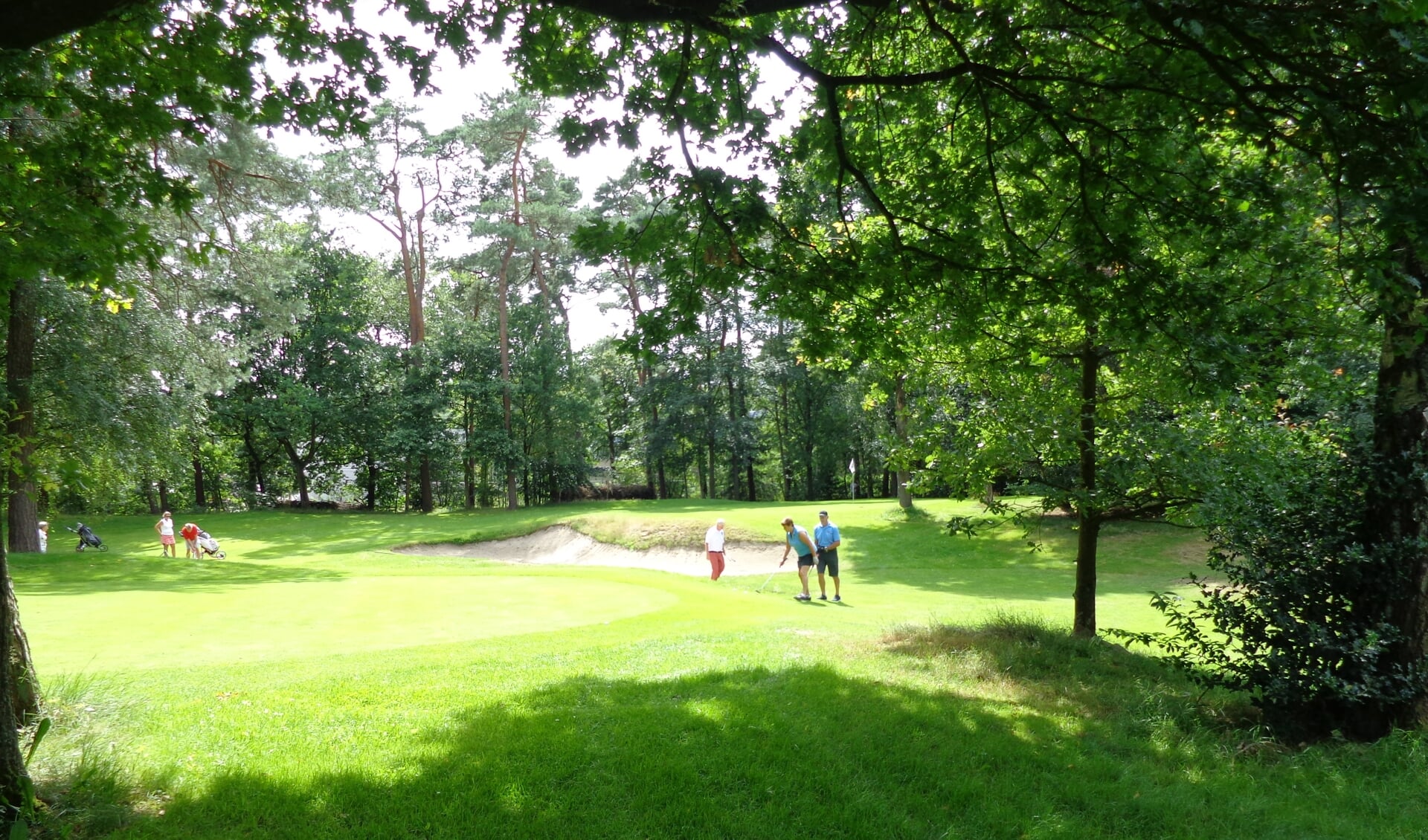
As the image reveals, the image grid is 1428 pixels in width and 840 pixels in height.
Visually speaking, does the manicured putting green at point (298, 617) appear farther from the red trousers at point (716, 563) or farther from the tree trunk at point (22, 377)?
the tree trunk at point (22, 377)

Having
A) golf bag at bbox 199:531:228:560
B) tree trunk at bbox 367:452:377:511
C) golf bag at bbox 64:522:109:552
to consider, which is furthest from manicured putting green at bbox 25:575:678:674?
tree trunk at bbox 367:452:377:511

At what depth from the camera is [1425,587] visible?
6.83 meters

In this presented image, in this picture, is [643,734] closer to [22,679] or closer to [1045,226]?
[22,679]

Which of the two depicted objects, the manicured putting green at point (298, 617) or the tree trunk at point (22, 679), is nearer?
the tree trunk at point (22, 679)

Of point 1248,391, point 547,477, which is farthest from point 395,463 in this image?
point 1248,391

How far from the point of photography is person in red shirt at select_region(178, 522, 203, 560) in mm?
24188

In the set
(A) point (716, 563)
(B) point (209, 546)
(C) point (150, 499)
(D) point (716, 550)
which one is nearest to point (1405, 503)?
(D) point (716, 550)

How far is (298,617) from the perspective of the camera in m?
11.2

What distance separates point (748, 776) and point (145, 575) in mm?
17695

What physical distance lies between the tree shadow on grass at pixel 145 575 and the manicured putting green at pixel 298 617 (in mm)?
1367

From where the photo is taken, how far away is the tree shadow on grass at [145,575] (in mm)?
14508

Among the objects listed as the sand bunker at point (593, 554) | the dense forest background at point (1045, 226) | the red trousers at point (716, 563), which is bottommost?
the sand bunker at point (593, 554)

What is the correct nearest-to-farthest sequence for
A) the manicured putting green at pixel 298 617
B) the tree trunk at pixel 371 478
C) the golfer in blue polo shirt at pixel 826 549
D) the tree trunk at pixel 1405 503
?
1. the tree trunk at pixel 1405 503
2. the manicured putting green at pixel 298 617
3. the golfer in blue polo shirt at pixel 826 549
4. the tree trunk at pixel 371 478

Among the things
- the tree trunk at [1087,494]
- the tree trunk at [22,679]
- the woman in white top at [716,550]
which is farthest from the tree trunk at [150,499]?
the tree trunk at [1087,494]
